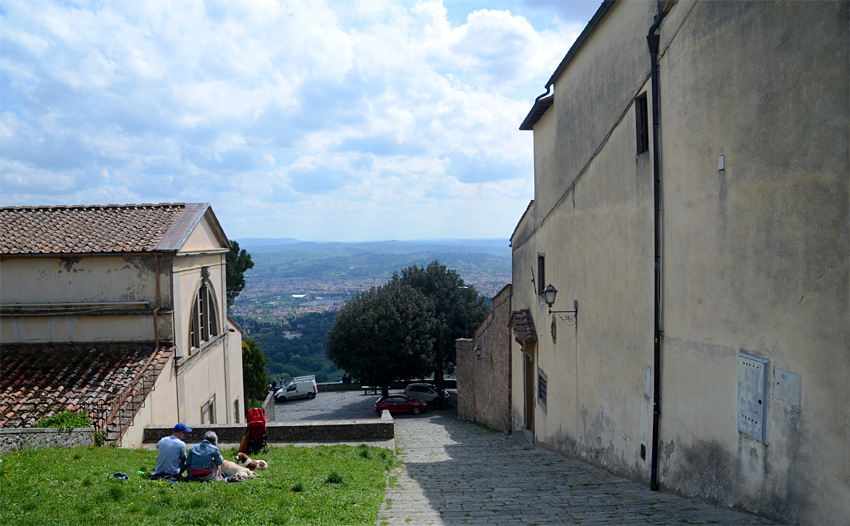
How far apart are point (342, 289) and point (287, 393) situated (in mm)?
152961

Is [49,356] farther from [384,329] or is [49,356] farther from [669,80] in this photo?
[384,329]

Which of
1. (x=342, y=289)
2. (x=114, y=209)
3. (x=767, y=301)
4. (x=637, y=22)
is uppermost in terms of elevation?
(x=637, y=22)

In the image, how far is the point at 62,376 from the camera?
14.0 m

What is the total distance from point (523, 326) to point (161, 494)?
11269 mm

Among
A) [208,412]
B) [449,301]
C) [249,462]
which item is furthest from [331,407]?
[249,462]

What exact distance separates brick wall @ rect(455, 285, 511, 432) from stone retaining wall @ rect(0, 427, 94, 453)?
12.8 meters

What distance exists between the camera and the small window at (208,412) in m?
18.0

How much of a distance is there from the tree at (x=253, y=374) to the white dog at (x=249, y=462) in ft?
86.9

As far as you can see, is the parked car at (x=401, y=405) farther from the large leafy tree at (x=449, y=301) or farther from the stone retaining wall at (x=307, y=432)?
the stone retaining wall at (x=307, y=432)

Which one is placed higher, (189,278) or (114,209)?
(114,209)

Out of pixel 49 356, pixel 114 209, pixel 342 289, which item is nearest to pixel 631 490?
pixel 49 356

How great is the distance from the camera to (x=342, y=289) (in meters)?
194

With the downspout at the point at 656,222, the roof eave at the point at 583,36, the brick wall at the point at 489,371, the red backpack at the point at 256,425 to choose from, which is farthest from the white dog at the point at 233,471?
the brick wall at the point at 489,371

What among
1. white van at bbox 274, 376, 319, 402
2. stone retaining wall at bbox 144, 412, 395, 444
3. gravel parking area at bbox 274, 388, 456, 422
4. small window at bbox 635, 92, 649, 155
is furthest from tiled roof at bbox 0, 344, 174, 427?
white van at bbox 274, 376, 319, 402
